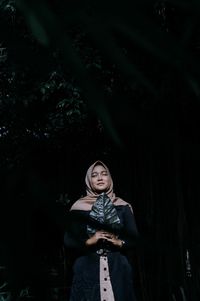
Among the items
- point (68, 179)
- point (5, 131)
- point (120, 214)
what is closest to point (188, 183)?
point (68, 179)

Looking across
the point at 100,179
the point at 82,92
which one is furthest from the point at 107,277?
the point at 82,92

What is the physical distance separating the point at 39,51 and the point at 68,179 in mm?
5686

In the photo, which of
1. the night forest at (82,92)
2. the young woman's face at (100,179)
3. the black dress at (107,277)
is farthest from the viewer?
the young woman's face at (100,179)

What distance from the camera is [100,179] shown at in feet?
14.0

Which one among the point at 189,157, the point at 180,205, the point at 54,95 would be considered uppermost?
the point at 54,95

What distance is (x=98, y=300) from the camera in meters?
3.78

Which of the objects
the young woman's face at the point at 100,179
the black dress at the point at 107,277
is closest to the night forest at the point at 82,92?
the black dress at the point at 107,277

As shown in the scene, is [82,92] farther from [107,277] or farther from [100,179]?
Answer: [100,179]

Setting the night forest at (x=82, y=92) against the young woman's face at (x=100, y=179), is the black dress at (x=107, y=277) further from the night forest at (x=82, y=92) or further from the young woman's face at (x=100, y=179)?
the night forest at (x=82, y=92)

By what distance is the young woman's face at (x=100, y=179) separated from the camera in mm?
4215

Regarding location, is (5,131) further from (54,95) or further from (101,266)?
(54,95)

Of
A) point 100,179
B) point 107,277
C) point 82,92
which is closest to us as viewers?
point 82,92

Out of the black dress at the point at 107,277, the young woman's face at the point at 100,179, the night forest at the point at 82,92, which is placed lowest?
the night forest at the point at 82,92

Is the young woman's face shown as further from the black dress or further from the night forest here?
the night forest
